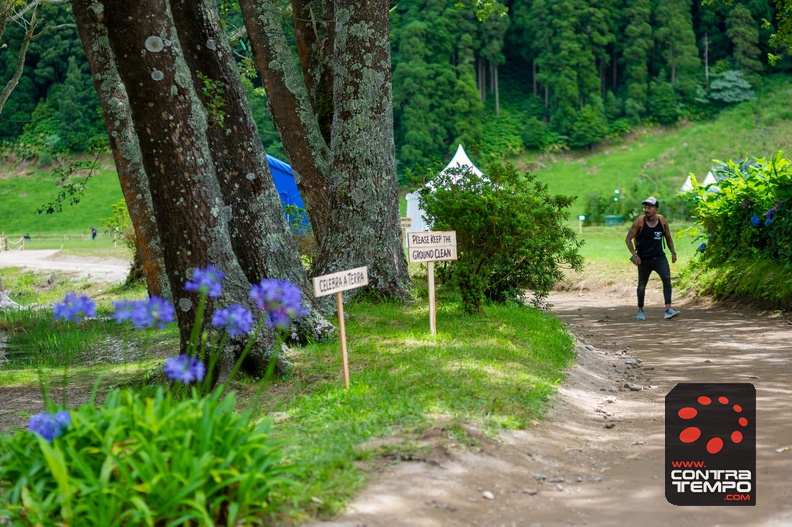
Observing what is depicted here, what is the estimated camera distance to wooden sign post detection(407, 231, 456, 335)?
9211mm

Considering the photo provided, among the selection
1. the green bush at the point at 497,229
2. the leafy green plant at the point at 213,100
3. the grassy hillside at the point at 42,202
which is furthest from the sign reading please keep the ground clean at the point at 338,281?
the grassy hillside at the point at 42,202

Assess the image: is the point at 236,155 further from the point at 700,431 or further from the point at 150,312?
the point at 700,431

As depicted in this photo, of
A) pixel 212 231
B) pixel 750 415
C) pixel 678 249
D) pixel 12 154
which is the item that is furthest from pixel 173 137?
pixel 12 154

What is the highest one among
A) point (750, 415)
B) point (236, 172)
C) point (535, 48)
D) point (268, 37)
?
point (535, 48)

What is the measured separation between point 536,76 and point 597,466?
80628mm

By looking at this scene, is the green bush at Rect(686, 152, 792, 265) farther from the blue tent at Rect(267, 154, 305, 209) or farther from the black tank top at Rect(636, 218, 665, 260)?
the blue tent at Rect(267, 154, 305, 209)

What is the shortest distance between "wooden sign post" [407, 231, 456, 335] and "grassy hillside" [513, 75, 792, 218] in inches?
2127

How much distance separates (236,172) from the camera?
28.6 ft

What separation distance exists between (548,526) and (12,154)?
8553 centimetres

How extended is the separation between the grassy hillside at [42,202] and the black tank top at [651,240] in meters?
52.2

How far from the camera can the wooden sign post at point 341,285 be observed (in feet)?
21.7

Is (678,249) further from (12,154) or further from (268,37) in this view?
(12,154)

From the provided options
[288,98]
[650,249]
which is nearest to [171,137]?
[288,98]

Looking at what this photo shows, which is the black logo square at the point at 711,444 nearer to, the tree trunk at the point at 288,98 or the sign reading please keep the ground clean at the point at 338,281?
the sign reading please keep the ground clean at the point at 338,281
